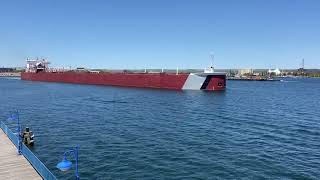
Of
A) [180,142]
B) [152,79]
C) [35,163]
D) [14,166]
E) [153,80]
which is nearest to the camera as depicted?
[35,163]

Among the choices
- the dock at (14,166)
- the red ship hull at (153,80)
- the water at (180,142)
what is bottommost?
the water at (180,142)

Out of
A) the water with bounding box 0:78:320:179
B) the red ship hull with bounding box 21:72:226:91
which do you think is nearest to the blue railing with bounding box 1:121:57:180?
the water with bounding box 0:78:320:179

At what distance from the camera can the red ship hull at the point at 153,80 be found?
10382 centimetres

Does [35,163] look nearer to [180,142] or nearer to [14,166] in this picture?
[14,166]

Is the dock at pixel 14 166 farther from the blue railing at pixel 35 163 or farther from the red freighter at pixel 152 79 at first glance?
the red freighter at pixel 152 79

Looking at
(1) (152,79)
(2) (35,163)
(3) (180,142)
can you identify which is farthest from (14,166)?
(1) (152,79)

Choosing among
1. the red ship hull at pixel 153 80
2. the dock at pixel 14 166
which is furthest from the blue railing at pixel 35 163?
the red ship hull at pixel 153 80

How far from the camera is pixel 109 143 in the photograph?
36.8m

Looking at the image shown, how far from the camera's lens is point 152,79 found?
4675 inches

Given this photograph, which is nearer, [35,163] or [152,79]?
[35,163]

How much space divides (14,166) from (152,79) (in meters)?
94.1

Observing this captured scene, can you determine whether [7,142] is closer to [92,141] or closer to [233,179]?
[92,141]

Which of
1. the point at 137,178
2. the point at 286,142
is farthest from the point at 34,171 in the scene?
the point at 286,142

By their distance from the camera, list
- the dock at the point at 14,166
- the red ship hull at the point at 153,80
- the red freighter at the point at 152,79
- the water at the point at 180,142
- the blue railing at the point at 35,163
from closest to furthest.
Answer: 1. the blue railing at the point at 35,163
2. the dock at the point at 14,166
3. the water at the point at 180,142
4. the red freighter at the point at 152,79
5. the red ship hull at the point at 153,80
